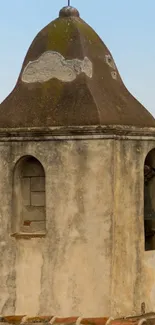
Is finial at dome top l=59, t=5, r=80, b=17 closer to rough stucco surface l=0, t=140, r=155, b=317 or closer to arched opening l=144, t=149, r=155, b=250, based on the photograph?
rough stucco surface l=0, t=140, r=155, b=317

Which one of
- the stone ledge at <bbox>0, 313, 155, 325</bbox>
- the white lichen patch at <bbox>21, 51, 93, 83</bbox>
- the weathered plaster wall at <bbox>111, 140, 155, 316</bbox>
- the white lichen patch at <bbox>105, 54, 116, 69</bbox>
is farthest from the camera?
the white lichen patch at <bbox>105, 54, 116, 69</bbox>

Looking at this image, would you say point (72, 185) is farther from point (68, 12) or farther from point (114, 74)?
A: point (68, 12)

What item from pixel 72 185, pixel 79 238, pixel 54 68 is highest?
pixel 54 68

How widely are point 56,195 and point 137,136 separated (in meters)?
1.18

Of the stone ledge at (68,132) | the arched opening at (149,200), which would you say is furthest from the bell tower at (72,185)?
the arched opening at (149,200)

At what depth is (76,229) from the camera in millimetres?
8305

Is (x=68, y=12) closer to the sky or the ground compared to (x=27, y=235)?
closer to the sky

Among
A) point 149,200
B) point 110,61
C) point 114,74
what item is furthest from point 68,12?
point 149,200

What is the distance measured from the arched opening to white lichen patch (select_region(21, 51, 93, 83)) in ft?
4.36

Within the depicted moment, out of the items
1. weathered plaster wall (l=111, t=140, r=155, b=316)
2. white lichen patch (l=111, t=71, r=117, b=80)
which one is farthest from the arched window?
white lichen patch (l=111, t=71, r=117, b=80)

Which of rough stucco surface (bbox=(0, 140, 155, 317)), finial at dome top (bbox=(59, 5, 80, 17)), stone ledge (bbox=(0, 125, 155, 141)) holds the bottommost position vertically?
rough stucco surface (bbox=(0, 140, 155, 317))

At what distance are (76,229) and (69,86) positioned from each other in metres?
1.65

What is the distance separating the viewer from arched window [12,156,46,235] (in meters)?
8.68

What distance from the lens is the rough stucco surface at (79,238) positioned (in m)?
8.28
